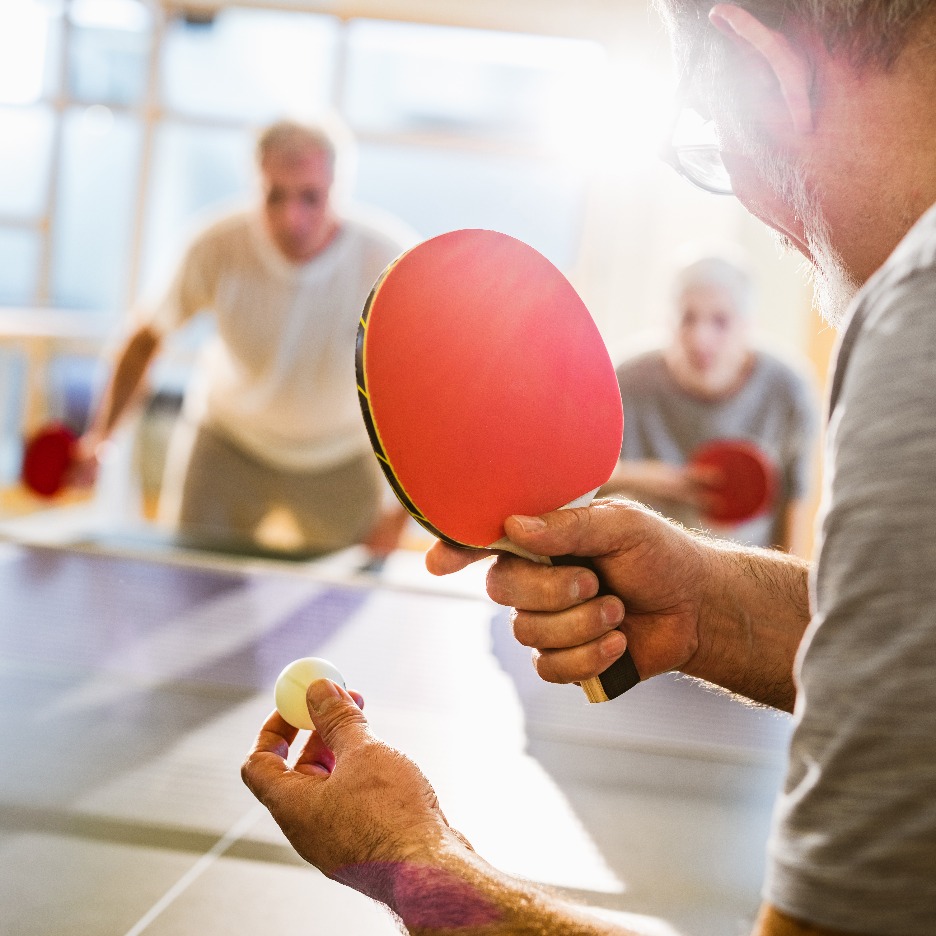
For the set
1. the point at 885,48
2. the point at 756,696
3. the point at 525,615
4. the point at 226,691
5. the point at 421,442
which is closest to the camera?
the point at 885,48

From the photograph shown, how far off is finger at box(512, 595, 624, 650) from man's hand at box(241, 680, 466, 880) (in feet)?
0.66

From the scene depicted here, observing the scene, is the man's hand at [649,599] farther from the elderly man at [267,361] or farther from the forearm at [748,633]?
the elderly man at [267,361]

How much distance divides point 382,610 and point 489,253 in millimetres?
1411

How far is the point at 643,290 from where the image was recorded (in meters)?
6.44

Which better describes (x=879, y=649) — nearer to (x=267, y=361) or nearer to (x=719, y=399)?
(x=267, y=361)

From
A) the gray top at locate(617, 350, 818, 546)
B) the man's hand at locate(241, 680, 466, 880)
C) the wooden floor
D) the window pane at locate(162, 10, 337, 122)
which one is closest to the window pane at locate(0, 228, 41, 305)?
the window pane at locate(162, 10, 337, 122)

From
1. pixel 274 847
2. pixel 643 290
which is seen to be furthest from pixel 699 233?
pixel 274 847

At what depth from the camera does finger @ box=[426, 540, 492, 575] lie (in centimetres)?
109

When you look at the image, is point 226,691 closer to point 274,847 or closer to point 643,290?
point 274,847

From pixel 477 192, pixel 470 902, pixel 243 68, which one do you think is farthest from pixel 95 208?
pixel 470 902

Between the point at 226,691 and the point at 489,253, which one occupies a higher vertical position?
Result: the point at 489,253

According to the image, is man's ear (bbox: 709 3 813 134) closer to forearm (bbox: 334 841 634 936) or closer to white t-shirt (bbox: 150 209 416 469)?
forearm (bbox: 334 841 634 936)

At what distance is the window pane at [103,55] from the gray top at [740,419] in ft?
16.0

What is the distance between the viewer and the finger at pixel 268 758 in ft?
3.13
